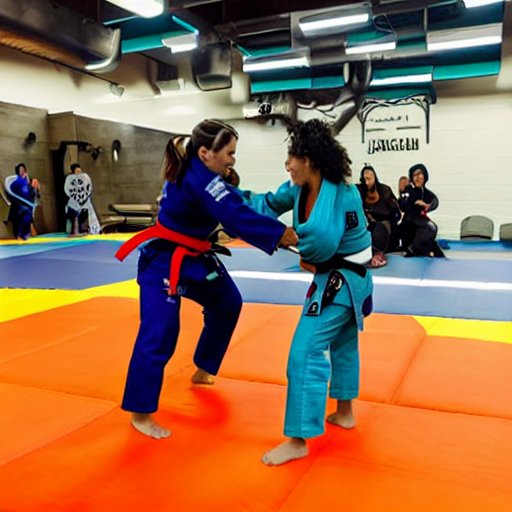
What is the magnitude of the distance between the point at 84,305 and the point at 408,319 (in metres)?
2.82

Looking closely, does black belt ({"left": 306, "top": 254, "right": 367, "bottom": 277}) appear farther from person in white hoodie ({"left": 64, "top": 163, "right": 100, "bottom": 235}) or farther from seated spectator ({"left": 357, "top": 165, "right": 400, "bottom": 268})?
person in white hoodie ({"left": 64, "top": 163, "right": 100, "bottom": 235})

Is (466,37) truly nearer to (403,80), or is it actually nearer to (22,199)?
(403,80)

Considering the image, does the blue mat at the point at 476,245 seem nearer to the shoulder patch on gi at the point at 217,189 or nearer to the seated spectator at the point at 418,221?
the seated spectator at the point at 418,221

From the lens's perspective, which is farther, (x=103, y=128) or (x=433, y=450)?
(x=103, y=128)

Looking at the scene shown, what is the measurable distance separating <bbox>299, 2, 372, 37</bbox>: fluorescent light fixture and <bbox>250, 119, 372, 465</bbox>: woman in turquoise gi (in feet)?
24.0

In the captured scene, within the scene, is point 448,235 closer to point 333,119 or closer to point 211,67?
point 333,119

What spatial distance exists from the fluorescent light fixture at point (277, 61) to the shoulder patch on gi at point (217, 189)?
29.0ft

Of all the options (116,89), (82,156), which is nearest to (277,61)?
(82,156)

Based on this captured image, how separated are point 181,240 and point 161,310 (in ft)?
1.06

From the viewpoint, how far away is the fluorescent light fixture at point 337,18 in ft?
27.5

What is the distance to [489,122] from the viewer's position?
1166cm

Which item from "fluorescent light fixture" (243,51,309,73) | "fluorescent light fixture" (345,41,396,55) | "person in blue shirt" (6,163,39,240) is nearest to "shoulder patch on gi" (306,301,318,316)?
"fluorescent light fixture" (345,41,396,55)

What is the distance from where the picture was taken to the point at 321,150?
78.2 inches

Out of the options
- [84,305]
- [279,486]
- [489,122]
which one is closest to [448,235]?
[489,122]
